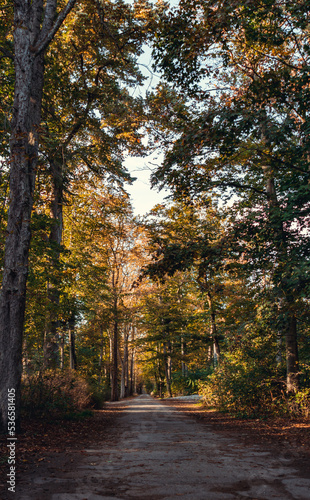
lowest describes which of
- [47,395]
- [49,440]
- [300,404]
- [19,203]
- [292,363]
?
[300,404]

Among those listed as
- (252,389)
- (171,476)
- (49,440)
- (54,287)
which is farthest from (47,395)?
(252,389)

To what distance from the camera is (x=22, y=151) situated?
24.5 ft

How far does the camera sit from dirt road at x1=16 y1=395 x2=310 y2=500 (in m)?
3.63

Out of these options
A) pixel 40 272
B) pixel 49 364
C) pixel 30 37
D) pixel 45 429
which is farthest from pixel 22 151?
pixel 49 364

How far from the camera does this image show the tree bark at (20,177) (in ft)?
22.3

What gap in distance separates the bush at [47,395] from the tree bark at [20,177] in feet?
7.47

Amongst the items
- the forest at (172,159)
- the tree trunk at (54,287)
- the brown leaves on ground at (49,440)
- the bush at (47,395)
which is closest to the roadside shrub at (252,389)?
the forest at (172,159)

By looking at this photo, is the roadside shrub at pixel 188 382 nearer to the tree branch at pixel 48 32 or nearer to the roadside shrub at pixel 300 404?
the roadside shrub at pixel 300 404

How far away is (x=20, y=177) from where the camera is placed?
7.50 m

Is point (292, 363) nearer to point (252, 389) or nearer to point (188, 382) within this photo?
point (252, 389)

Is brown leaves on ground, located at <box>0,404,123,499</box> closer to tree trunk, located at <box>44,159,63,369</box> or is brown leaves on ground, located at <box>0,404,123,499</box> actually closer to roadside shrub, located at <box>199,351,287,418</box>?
tree trunk, located at <box>44,159,63,369</box>

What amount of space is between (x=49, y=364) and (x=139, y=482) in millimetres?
8546

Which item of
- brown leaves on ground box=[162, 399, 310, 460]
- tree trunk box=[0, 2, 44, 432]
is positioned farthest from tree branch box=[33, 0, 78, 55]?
brown leaves on ground box=[162, 399, 310, 460]

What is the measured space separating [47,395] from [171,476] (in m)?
6.10
